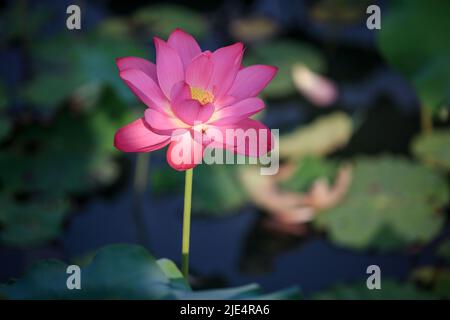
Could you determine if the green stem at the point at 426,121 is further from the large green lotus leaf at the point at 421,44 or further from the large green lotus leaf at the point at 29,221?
the large green lotus leaf at the point at 29,221

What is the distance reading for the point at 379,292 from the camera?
113cm

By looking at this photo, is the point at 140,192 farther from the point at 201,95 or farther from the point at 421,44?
the point at 201,95

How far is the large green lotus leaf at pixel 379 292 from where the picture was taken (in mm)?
1093

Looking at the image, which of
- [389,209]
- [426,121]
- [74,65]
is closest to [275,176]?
[389,209]

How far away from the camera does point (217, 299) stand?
0.67 m

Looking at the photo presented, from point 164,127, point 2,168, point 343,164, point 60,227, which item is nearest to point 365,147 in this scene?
point 343,164

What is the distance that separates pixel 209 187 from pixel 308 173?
23 cm

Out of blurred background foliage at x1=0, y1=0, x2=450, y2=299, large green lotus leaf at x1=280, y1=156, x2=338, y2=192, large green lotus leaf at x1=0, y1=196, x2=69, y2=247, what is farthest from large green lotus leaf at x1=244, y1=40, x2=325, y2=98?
large green lotus leaf at x1=0, y1=196, x2=69, y2=247

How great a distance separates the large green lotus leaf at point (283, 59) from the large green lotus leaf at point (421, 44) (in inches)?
22.4

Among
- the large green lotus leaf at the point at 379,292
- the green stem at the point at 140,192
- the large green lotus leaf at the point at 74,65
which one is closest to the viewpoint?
the large green lotus leaf at the point at 379,292

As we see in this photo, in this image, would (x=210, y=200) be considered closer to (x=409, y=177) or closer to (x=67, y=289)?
(x=409, y=177)

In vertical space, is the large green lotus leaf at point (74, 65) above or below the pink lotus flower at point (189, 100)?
above

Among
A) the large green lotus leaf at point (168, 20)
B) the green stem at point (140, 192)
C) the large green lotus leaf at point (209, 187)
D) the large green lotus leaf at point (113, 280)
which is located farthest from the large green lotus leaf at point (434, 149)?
the large green lotus leaf at point (113, 280)

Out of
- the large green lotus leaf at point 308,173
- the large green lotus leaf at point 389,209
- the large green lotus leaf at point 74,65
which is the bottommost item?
the large green lotus leaf at point 389,209
